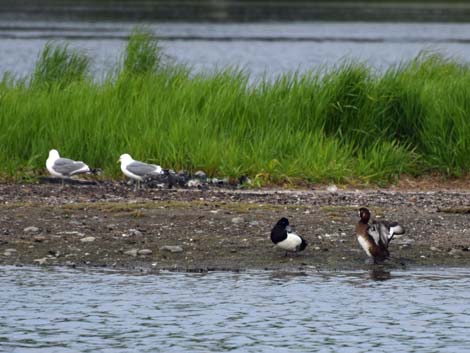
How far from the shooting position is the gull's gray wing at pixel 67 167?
14.9 meters

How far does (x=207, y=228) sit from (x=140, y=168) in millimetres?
2157

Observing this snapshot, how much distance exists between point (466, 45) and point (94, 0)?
Result: 60041 mm

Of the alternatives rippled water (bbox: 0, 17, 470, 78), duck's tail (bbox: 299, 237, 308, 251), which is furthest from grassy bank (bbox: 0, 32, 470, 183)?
rippled water (bbox: 0, 17, 470, 78)

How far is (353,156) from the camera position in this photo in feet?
55.6

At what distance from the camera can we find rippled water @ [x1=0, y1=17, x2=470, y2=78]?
43250 millimetres

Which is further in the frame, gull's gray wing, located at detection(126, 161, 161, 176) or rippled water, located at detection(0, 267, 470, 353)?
gull's gray wing, located at detection(126, 161, 161, 176)

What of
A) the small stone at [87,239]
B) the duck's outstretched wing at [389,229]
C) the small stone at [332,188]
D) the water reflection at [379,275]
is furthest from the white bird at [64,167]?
the water reflection at [379,275]

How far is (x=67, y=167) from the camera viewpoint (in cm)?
1490

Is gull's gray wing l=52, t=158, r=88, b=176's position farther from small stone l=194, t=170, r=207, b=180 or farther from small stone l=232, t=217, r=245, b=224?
small stone l=232, t=217, r=245, b=224

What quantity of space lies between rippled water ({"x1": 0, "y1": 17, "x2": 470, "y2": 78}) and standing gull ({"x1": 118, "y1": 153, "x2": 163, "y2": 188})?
22051 mm

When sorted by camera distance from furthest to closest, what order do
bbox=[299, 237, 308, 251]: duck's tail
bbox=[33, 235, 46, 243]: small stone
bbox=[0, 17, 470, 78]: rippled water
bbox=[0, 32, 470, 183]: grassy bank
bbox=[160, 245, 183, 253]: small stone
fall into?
bbox=[0, 17, 470, 78]: rippled water → bbox=[0, 32, 470, 183]: grassy bank → bbox=[33, 235, 46, 243]: small stone → bbox=[160, 245, 183, 253]: small stone → bbox=[299, 237, 308, 251]: duck's tail

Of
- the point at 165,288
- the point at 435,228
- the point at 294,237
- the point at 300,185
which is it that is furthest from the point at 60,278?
the point at 300,185

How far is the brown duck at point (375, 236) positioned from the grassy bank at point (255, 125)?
373 cm

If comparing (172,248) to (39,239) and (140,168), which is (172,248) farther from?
(140,168)
